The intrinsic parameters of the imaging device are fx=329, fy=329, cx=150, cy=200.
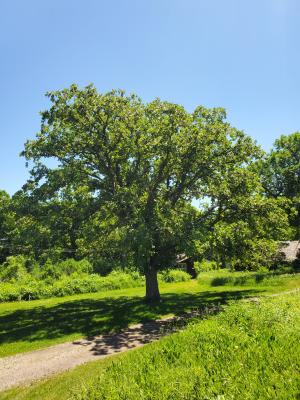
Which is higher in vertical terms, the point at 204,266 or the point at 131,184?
the point at 131,184

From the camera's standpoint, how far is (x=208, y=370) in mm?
7754

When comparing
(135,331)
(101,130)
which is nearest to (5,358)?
(135,331)

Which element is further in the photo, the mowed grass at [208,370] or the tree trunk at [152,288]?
the tree trunk at [152,288]

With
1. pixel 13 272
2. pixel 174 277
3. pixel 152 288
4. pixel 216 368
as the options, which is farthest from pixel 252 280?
pixel 216 368

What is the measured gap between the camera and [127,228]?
18.6 meters

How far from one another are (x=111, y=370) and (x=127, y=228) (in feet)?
32.6

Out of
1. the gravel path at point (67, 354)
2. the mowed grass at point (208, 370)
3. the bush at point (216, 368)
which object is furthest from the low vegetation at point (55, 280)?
the bush at point (216, 368)

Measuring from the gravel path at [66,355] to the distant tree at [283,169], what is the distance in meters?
34.9

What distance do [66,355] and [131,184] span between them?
1193 centimetres

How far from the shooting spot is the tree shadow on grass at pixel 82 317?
16969 mm

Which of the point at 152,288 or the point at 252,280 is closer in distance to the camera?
the point at 152,288

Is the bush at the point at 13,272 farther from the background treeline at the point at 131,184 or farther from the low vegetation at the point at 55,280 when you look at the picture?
the background treeline at the point at 131,184

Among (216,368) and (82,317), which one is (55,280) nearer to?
(82,317)

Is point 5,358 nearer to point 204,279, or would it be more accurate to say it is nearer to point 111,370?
point 111,370
